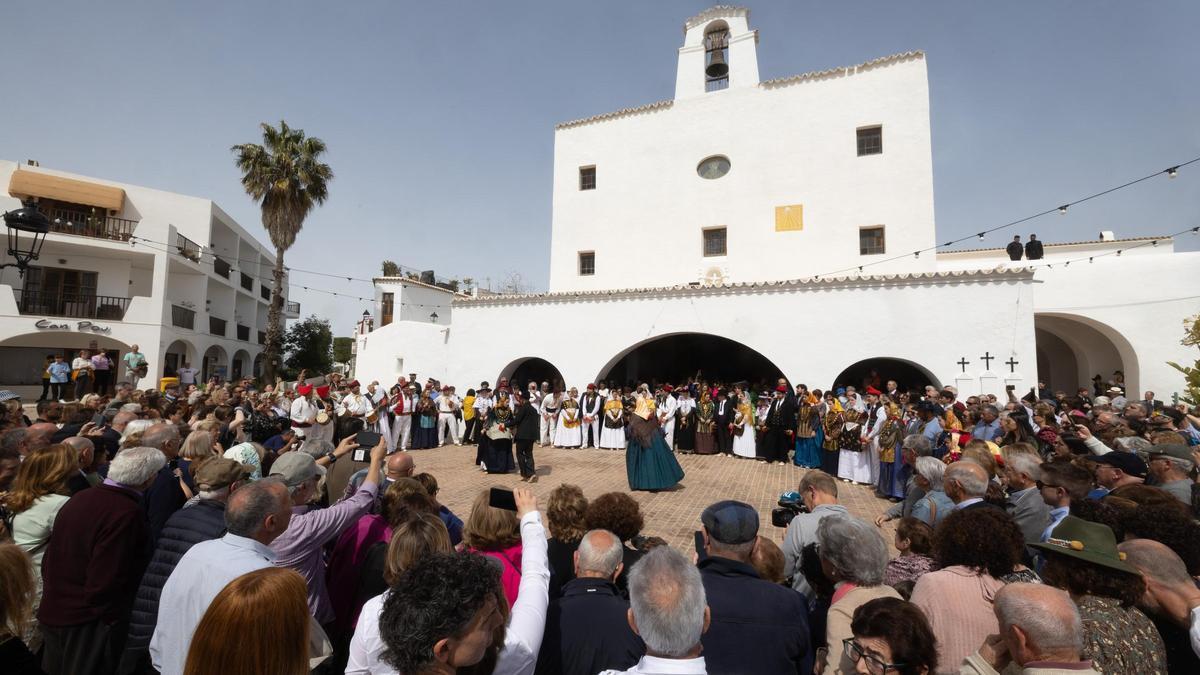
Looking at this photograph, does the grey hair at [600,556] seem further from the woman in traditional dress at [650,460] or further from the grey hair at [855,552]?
the woman in traditional dress at [650,460]

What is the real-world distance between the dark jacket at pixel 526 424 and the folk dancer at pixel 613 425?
11.7 ft

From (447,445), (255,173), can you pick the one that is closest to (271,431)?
(447,445)

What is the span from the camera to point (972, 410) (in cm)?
842

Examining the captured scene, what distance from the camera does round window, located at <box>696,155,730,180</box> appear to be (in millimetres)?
17844

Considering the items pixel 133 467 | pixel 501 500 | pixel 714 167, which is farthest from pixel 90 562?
pixel 714 167

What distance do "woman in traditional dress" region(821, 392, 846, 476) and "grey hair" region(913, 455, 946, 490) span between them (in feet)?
21.5

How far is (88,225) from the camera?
18.8 metres

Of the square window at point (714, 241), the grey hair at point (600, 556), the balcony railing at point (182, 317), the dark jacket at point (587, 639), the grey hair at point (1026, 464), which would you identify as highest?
the square window at point (714, 241)

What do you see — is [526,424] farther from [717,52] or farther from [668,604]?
[717,52]

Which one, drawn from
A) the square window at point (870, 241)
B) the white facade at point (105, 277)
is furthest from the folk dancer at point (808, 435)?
the white facade at point (105, 277)

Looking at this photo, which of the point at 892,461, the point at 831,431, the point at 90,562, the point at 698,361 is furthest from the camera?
the point at 698,361

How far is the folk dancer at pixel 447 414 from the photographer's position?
13898 mm

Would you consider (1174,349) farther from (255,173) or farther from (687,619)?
(255,173)

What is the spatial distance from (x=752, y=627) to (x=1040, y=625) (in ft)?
3.17
